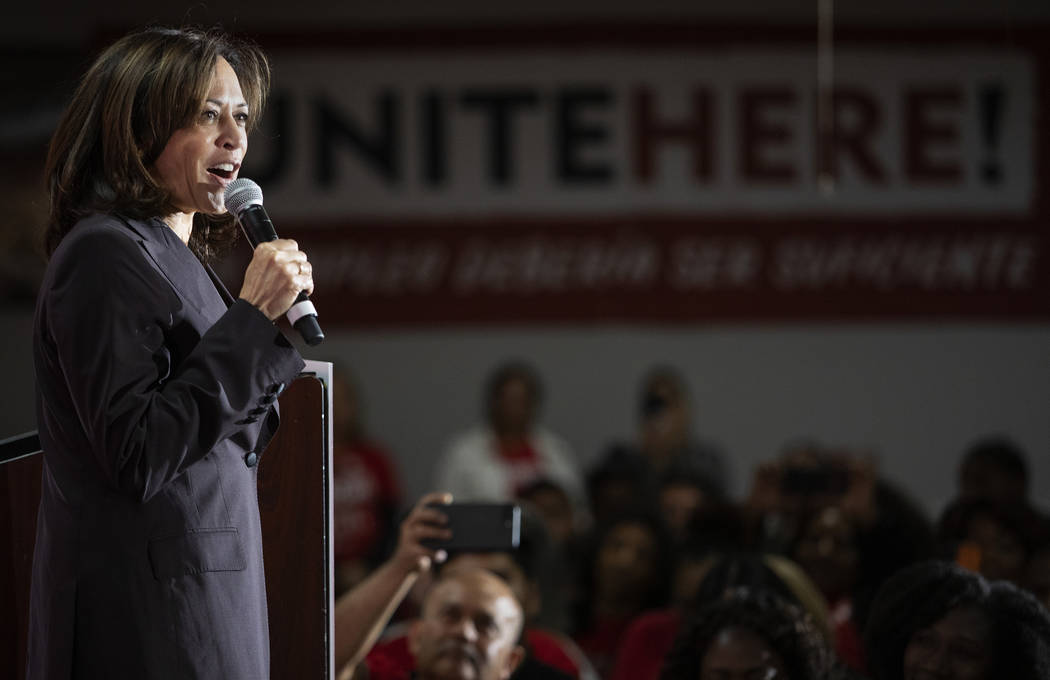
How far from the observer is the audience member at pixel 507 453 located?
610cm

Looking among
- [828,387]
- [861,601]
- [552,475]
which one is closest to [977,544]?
[861,601]

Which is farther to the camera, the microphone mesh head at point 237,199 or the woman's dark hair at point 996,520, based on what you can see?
the woman's dark hair at point 996,520

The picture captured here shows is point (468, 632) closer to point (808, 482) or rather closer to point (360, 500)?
point (808, 482)

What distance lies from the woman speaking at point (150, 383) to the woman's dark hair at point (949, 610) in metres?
1.17

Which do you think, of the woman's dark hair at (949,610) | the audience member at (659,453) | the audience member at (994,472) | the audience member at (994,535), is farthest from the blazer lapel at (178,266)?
the audience member at (659,453)

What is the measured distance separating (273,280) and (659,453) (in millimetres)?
5091

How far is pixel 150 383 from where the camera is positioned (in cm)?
139

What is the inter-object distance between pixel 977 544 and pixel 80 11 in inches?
207

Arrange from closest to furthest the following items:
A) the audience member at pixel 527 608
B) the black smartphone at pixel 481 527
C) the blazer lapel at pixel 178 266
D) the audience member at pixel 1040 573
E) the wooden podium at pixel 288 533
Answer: the blazer lapel at pixel 178 266
the wooden podium at pixel 288 533
the black smartphone at pixel 481 527
the audience member at pixel 527 608
the audience member at pixel 1040 573

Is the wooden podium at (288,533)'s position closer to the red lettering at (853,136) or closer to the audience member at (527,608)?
the audience member at (527,608)

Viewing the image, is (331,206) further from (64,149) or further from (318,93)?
(64,149)

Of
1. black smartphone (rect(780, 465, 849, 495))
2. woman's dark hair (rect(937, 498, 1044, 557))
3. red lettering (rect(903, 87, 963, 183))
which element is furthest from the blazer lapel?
red lettering (rect(903, 87, 963, 183))

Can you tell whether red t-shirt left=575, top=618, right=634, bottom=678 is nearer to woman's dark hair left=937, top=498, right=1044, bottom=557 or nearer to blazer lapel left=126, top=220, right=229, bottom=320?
woman's dark hair left=937, top=498, right=1044, bottom=557

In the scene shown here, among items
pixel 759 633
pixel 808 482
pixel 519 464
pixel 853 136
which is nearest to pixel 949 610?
pixel 759 633
